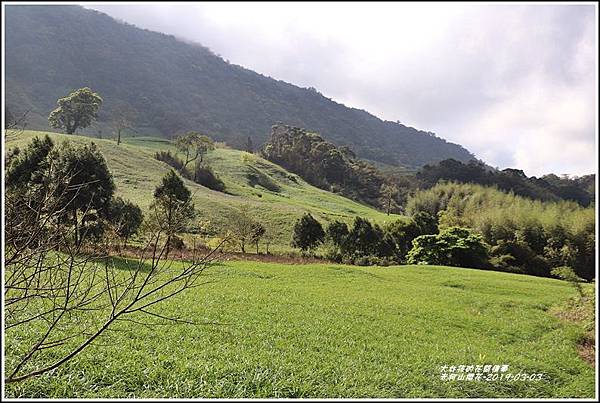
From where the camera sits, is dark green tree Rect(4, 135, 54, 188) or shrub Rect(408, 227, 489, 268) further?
shrub Rect(408, 227, 489, 268)

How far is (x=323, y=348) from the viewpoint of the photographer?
8984mm

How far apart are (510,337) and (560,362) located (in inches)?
78.2

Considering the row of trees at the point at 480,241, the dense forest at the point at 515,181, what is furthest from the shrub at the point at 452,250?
the dense forest at the point at 515,181

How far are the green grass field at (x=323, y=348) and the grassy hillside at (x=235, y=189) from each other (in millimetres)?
13846

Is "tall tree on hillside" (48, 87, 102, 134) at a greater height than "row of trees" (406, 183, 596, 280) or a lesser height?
greater

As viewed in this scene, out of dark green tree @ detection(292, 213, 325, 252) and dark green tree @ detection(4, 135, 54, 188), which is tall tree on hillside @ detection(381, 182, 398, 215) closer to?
dark green tree @ detection(292, 213, 325, 252)

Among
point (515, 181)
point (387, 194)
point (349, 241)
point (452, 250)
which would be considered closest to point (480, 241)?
point (452, 250)

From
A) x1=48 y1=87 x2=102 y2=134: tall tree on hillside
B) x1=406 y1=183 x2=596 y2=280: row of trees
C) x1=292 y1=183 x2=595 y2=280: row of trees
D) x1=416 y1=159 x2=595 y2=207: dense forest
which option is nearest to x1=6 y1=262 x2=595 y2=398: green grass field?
x1=292 y1=183 x2=595 y2=280: row of trees

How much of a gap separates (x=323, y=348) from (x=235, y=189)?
176 ft

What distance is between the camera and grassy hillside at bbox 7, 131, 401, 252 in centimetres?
4269

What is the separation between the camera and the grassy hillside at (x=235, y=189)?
42688 mm

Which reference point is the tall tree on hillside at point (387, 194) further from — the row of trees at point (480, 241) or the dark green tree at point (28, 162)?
the dark green tree at point (28, 162)

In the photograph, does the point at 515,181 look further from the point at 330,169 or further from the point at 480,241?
the point at 480,241

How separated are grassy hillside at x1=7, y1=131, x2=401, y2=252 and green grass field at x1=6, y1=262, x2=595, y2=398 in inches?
545
